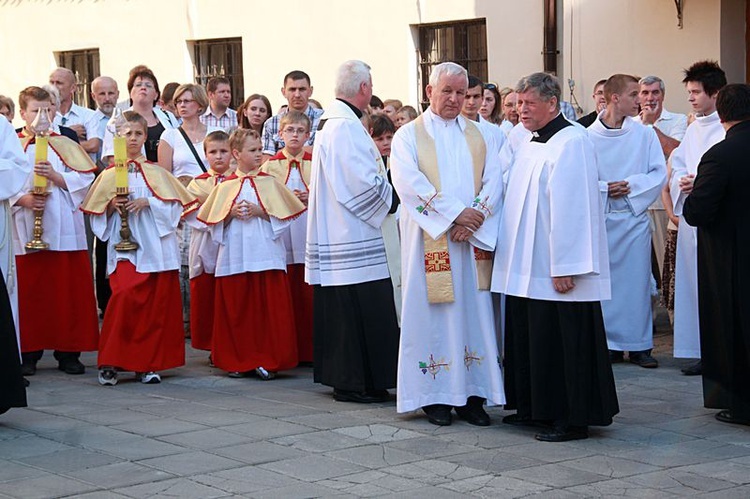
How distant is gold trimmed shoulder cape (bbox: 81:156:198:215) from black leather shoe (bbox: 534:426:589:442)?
3.31 meters

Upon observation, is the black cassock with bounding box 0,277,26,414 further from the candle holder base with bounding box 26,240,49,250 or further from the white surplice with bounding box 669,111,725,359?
the white surplice with bounding box 669,111,725,359

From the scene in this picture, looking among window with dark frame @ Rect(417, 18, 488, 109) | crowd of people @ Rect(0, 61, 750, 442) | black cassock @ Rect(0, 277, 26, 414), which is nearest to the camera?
crowd of people @ Rect(0, 61, 750, 442)

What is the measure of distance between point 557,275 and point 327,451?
1.54m

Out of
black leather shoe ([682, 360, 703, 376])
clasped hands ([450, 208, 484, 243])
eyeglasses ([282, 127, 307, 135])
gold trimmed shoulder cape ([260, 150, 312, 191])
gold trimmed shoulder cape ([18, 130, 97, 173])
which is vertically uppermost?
eyeglasses ([282, 127, 307, 135])

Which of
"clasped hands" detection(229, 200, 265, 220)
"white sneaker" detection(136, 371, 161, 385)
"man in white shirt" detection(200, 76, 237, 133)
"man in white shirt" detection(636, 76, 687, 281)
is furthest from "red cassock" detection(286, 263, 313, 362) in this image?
"man in white shirt" detection(636, 76, 687, 281)

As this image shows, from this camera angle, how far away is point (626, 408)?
8.34 meters

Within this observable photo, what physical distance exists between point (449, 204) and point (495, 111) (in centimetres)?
393

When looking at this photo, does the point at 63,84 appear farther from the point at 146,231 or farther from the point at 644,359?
the point at 644,359

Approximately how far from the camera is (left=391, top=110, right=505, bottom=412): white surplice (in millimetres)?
7766

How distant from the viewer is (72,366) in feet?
32.5

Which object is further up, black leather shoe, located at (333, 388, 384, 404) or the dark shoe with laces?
black leather shoe, located at (333, 388, 384, 404)

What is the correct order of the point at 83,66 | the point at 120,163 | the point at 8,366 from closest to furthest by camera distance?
the point at 8,366
the point at 120,163
the point at 83,66

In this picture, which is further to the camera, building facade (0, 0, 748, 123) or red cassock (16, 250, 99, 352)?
building facade (0, 0, 748, 123)

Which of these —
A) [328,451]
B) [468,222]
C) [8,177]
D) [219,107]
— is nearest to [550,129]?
[468,222]
